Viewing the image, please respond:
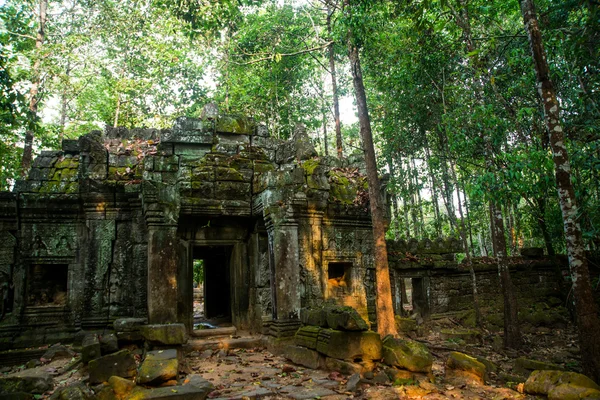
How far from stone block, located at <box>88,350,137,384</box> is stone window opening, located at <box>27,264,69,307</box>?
4.28 metres

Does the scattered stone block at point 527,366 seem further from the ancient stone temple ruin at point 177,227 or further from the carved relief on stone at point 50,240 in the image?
the carved relief on stone at point 50,240

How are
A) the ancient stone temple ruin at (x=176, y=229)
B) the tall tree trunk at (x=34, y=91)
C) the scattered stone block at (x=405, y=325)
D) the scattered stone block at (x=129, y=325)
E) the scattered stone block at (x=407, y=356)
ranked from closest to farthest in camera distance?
the scattered stone block at (x=407, y=356) < the scattered stone block at (x=129, y=325) < the ancient stone temple ruin at (x=176, y=229) < the scattered stone block at (x=405, y=325) < the tall tree trunk at (x=34, y=91)

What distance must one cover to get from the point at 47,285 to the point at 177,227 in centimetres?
352

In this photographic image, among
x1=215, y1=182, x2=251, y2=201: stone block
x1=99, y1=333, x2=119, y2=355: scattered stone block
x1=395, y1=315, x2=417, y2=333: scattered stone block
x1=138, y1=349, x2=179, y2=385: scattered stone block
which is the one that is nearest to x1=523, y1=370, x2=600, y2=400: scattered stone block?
x1=138, y1=349, x2=179, y2=385: scattered stone block

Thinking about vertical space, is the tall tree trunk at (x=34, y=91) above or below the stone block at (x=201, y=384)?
above

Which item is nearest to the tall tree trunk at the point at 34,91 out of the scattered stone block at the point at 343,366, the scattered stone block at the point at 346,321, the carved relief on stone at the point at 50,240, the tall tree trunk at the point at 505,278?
the carved relief on stone at the point at 50,240

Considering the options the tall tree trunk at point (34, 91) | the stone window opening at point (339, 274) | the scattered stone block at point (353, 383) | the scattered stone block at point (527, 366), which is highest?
the tall tree trunk at point (34, 91)

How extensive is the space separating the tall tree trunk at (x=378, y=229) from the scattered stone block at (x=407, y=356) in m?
1.94

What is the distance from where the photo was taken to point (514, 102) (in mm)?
11359

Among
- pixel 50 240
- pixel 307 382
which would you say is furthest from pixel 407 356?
pixel 50 240

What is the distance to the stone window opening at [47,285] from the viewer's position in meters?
8.83

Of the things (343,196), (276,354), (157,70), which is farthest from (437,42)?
(157,70)

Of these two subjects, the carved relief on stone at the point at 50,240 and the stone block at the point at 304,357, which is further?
the carved relief on stone at the point at 50,240

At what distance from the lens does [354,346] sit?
579 centimetres
